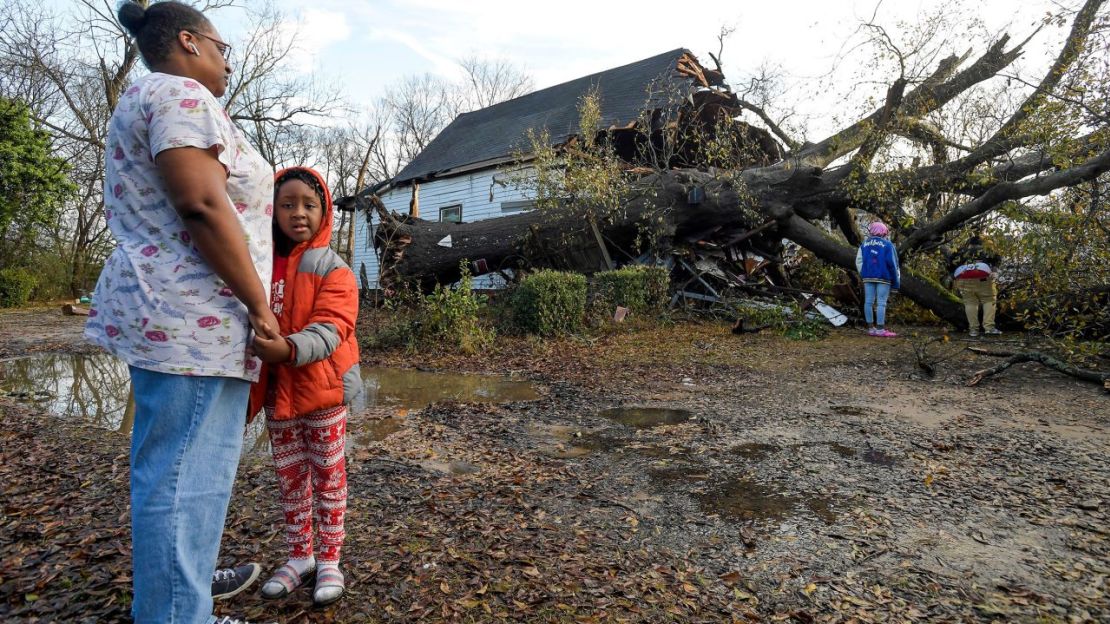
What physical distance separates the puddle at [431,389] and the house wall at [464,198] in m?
8.26

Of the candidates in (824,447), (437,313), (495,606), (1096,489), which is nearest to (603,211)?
(437,313)

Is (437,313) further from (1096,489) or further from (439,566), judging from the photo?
(1096,489)

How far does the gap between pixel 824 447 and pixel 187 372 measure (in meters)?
4.03

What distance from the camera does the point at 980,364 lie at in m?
6.93

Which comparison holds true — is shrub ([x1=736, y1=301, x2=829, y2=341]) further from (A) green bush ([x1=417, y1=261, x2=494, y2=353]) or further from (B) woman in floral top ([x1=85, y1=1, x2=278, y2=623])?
(B) woman in floral top ([x1=85, y1=1, x2=278, y2=623])

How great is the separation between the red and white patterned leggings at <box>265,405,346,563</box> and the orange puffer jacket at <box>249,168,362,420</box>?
0.11 m

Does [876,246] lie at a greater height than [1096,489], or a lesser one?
greater

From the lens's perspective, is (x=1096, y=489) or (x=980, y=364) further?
(x=980, y=364)

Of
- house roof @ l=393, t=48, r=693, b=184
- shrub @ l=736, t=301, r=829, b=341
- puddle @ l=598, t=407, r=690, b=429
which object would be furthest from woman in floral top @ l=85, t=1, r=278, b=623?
house roof @ l=393, t=48, r=693, b=184

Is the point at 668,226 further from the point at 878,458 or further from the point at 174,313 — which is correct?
the point at 174,313

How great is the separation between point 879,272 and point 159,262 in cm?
1004

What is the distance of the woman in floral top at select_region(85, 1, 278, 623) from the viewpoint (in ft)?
5.25

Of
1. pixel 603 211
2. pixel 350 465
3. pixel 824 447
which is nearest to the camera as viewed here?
pixel 350 465

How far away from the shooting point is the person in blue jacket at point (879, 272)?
941 centimetres
